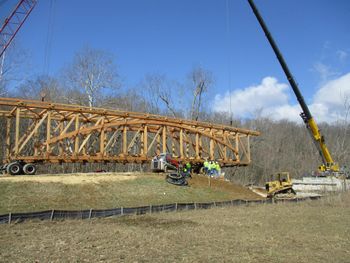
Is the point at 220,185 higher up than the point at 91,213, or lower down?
higher up

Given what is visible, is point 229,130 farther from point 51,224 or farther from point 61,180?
point 51,224

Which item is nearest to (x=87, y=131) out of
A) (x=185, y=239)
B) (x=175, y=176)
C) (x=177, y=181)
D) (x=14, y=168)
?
(x=14, y=168)

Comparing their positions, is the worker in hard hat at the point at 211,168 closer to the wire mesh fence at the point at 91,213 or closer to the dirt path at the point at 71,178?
the dirt path at the point at 71,178

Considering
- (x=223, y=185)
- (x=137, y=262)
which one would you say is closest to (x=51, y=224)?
(x=137, y=262)

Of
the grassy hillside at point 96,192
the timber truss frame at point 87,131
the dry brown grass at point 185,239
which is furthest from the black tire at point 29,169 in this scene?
the dry brown grass at point 185,239

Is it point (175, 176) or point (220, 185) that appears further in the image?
point (220, 185)

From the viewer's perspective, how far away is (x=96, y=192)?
18.2 metres

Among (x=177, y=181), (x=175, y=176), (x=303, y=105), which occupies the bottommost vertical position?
(x=177, y=181)

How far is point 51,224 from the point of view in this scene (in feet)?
41.2

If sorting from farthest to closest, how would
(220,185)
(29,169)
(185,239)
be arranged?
(220,185), (29,169), (185,239)

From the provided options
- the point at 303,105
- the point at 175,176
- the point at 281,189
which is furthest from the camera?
the point at 303,105

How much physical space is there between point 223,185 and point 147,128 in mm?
7305

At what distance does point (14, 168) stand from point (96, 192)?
201 inches

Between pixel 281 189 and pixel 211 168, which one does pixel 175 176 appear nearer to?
pixel 211 168
